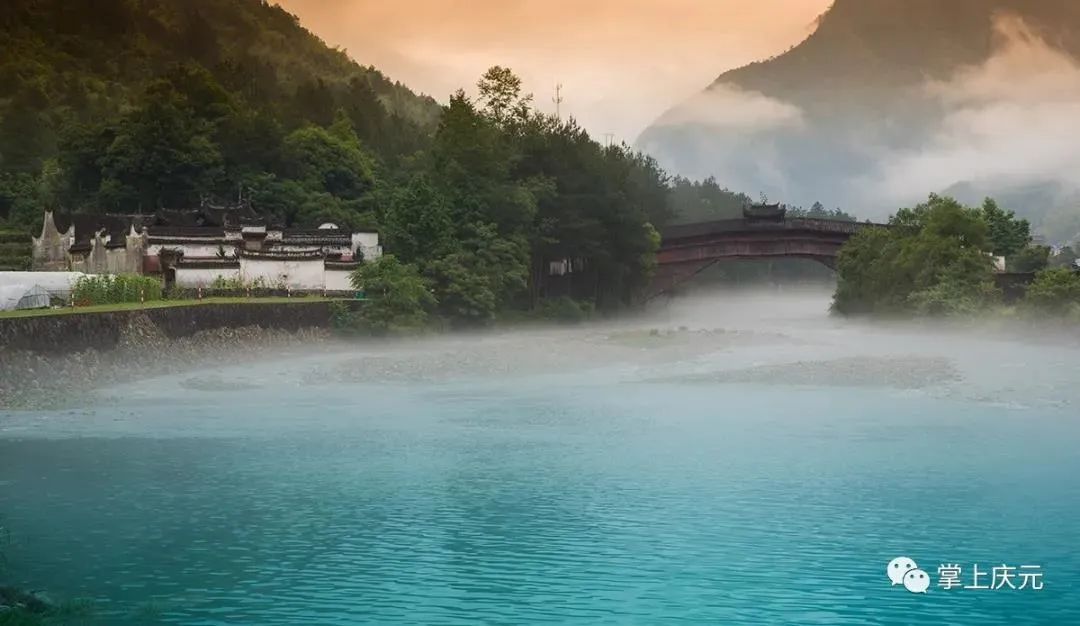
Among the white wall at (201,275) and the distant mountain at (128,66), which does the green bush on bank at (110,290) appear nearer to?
the white wall at (201,275)

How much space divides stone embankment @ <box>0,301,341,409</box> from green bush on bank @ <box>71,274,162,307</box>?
3.90 m

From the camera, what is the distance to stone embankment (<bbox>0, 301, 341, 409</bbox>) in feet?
116

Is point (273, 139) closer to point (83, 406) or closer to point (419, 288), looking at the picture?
point (419, 288)

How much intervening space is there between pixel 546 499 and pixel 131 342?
25.5 meters

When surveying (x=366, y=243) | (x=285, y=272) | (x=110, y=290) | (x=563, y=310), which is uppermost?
(x=366, y=243)

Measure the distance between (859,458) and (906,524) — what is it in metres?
6.48

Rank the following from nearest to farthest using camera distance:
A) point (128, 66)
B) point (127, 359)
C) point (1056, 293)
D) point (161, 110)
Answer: point (127, 359) < point (1056, 293) < point (161, 110) < point (128, 66)

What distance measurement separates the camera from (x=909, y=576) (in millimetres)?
16891

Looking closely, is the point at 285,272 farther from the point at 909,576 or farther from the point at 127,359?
the point at 909,576

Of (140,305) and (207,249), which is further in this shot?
(207,249)

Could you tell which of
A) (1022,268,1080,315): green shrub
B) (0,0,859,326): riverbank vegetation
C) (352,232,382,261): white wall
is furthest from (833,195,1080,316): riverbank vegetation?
(352,232,382,261): white wall

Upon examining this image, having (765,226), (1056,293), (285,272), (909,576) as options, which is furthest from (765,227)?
(909,576)

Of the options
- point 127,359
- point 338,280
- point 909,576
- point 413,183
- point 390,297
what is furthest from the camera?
point 413,183

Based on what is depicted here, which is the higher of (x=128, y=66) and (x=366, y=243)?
(x=128, y=66)
